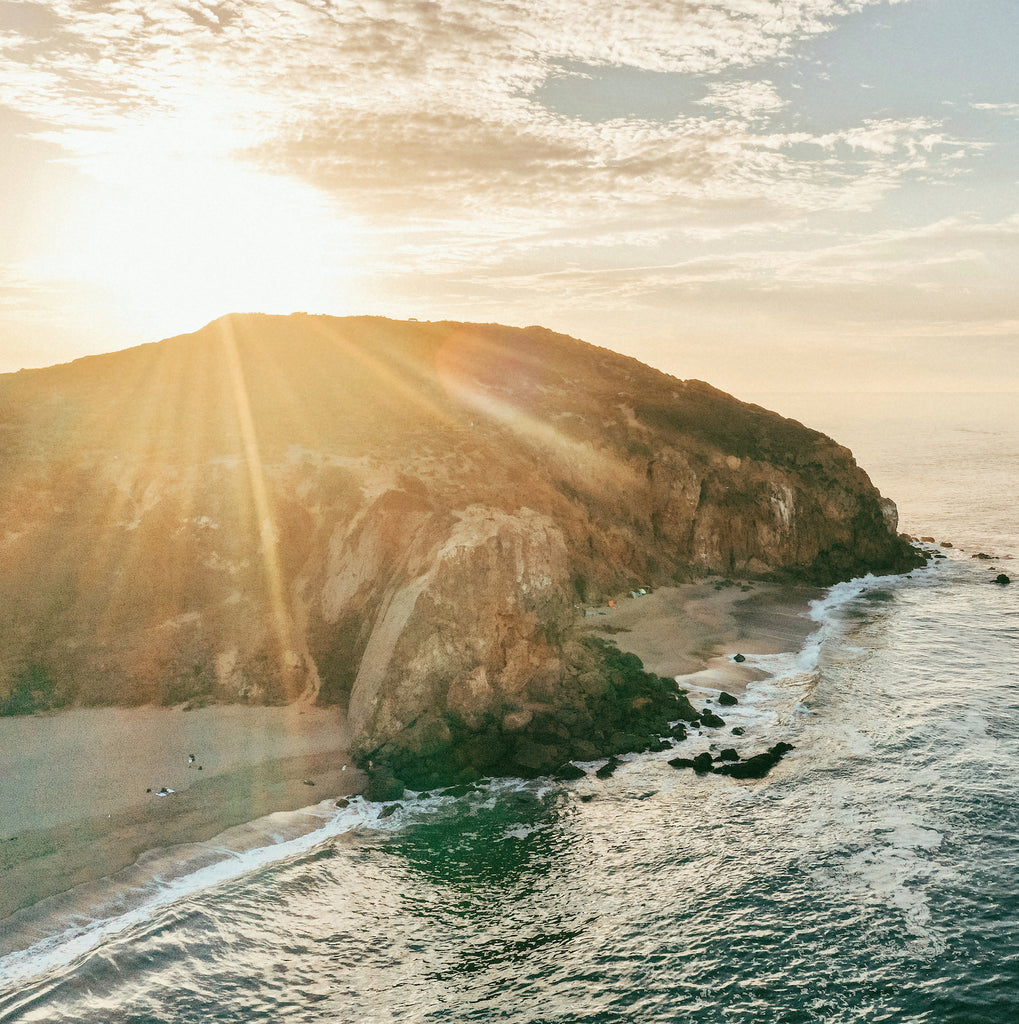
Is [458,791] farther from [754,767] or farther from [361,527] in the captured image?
[361,527]

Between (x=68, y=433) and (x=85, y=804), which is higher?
(x=68, y=433)

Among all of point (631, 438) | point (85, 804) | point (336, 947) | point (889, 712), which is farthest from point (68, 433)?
point (889, 712)

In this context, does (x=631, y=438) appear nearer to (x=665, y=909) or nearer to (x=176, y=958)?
(x=665, y=909)

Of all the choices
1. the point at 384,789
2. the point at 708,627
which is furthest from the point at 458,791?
the point at 708,627

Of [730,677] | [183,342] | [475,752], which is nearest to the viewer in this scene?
[475,752]

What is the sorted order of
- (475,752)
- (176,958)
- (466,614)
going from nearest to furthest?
1. (176,958)
2. (475,752)
3. (466,614)

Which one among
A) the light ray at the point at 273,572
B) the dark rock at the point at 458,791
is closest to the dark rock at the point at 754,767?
the dark rock at the point at 458,791
